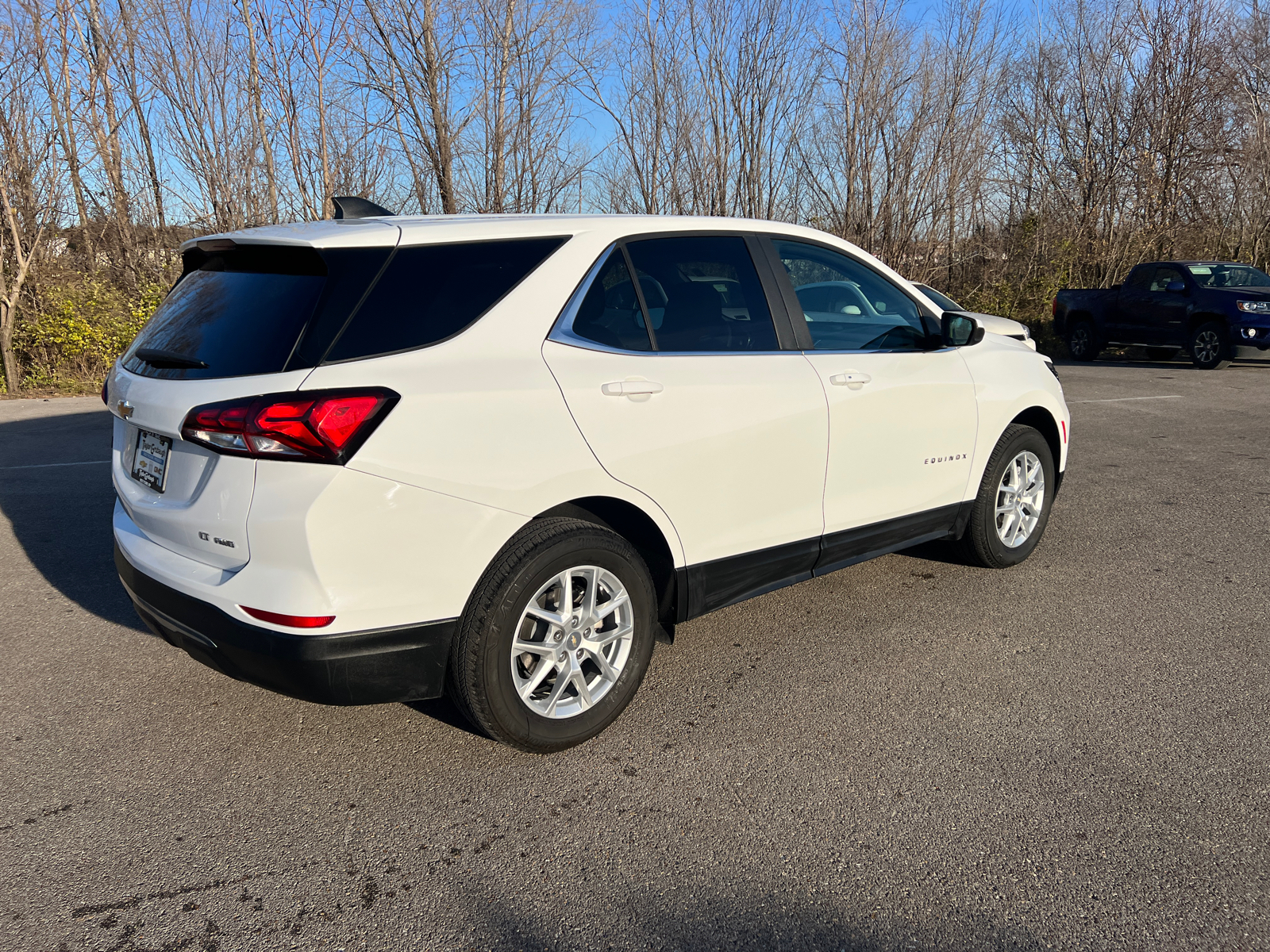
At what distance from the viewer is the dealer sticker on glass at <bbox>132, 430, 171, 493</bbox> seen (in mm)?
2887

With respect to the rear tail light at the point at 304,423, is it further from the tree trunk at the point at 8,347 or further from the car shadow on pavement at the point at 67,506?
the tree trunk at the point at 8,347

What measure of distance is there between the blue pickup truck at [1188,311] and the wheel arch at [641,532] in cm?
1465

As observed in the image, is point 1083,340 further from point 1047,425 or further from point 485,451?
point 485,451

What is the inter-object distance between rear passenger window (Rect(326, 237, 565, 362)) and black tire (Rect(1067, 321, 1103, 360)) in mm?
16179

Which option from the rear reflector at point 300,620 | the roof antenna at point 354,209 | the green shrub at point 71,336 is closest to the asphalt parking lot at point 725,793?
the rear reflector at point 300,620

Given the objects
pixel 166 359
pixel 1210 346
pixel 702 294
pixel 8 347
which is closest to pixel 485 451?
pixel 166 359

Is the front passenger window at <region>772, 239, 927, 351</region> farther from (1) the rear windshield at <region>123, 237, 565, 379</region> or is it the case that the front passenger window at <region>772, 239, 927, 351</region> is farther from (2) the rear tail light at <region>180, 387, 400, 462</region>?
(2) the rear tail light at <region>180, 387, 400, 462</region>


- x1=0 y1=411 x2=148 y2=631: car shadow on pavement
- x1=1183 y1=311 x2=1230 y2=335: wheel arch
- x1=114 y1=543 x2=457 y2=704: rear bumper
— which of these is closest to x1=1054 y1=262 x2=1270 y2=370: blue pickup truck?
x1=1183 y1=311 x2=1230 y2=335: wheel arch

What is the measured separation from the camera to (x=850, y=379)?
3.87m

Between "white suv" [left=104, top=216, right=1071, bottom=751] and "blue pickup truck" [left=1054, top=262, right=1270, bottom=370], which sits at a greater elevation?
"blue pickup truck" [left=1054, top=262, right=1270, bottom=370]

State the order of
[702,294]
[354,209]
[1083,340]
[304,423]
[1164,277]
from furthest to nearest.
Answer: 1. [1083,340]
2. [1164,277]
3. [354,209]
4. [702,294]
5. [304,423]

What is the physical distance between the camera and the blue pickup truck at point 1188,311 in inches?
567

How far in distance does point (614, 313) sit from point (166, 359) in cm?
148

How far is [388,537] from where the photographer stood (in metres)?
2.59
